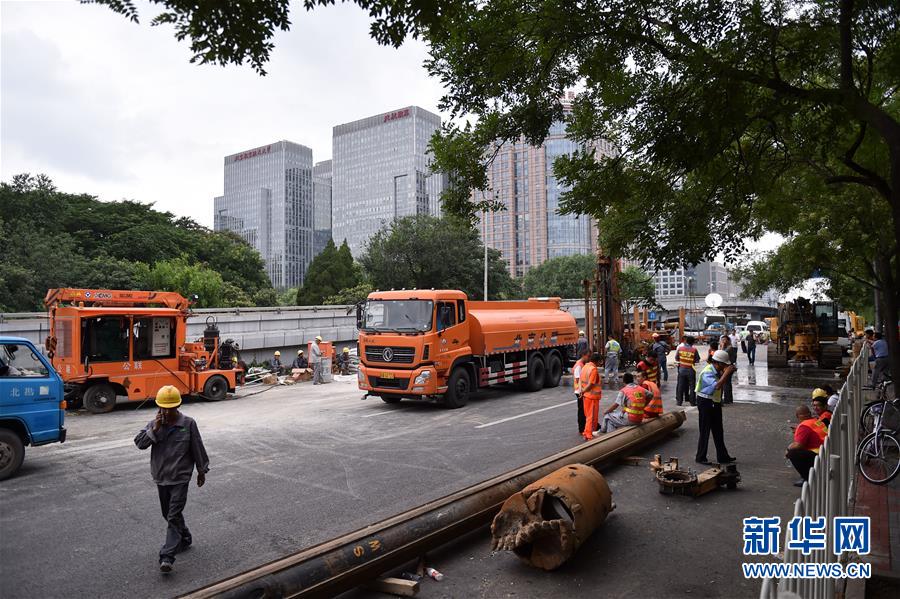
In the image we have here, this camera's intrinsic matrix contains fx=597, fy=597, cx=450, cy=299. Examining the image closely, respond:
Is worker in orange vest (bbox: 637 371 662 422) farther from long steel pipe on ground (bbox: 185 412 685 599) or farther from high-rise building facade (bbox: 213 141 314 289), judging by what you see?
high-rise building facade (bbox: 213 141 314 289)

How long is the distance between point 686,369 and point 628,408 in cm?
467

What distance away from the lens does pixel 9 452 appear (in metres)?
8.73

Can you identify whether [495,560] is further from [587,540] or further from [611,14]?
[611,14]

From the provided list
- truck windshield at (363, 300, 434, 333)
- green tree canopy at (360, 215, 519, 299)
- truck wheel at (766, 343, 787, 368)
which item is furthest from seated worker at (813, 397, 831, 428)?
green tree canopy at (360, 215, 519, 299)

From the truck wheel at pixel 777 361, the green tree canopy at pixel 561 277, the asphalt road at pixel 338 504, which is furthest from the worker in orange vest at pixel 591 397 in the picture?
the green tree canopy at pixel 561 277

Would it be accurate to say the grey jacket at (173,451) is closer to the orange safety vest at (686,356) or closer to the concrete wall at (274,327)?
the orange safety vest at (686,356)

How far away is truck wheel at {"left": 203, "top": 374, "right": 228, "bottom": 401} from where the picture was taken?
17.1 m

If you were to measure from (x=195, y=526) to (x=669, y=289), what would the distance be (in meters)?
155

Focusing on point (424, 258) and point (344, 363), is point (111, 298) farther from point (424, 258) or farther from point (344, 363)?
point (424, 258)

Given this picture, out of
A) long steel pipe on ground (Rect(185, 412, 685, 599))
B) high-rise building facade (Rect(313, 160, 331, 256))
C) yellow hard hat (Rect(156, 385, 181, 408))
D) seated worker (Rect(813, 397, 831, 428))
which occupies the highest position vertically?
high-rise building facade (Rect(313, 160, 331, 256))

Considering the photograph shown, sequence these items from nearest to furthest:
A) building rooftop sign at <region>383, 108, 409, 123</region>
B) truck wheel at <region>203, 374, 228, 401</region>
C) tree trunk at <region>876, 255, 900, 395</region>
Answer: tree trunk at <region>876, 255, 900, 395</region>
truck wheel at <region>203, 374, 228, 401</region>
building rooftop sign at <region>383, 108, 409, 123</region>

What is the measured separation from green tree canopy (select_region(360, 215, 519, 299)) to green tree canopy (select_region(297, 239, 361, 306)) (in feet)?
13.4

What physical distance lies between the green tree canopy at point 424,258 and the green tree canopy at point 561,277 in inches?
986

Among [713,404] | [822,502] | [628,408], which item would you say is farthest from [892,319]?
[822,502]
